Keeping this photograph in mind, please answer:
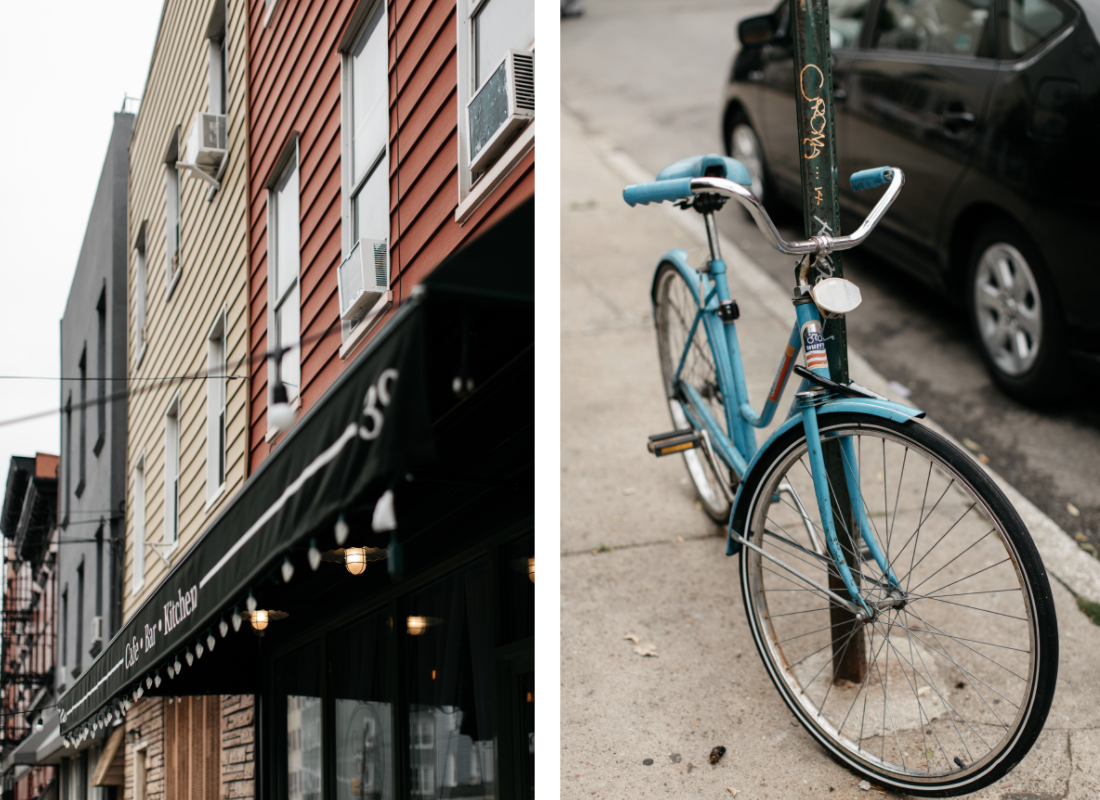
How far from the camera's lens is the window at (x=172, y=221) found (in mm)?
2178

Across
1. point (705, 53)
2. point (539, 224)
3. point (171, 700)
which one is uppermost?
point (705, 53)

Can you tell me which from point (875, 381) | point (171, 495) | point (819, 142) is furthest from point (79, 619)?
point (875, 381)

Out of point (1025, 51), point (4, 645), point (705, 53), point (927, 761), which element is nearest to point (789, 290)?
point (1025, 51)

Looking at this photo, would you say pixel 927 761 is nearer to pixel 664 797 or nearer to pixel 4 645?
pixel 664 797

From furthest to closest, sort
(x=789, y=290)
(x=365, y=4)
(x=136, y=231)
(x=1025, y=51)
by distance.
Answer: (x=789, y=290) → (x=1025, y=51) → (x=136, y=231) → (x=365, y=4)

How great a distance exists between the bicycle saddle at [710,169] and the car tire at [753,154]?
11.5 ft

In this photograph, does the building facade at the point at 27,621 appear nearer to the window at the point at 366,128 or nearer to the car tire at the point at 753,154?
the window at the point at 366,128

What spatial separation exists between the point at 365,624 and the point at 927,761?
4.57 ft

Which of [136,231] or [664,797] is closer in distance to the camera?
[136,231]

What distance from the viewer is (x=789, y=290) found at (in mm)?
5609

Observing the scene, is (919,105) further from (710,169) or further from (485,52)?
(485,52)

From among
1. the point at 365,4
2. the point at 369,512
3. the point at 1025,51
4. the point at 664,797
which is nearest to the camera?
the point at 369,512

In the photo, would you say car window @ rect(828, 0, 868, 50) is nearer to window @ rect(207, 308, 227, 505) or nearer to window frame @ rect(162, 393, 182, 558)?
window @ rect(207, 308, 227, 505)

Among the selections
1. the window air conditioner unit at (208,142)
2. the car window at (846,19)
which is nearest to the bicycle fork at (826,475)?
the window air conditioner unit at (208,142)
